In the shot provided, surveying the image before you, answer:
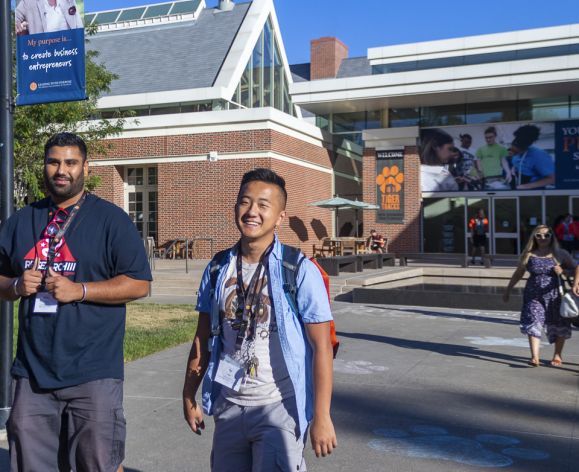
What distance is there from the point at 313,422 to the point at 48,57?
4.00m

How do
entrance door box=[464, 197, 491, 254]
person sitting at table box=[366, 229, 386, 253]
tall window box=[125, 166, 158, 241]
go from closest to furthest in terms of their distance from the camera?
1. person sitting at table box=[366, 229, 386, 253]
2. tall window box=[125, 166, 158, 241]
3. entrance door box=[464, 197, 491, 254]

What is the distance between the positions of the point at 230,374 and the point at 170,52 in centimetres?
2966

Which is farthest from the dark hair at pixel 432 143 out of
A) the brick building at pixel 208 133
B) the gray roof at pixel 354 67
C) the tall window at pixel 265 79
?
the gray roof at pixel 354 67

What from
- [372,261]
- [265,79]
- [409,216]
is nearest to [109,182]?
[265,79]

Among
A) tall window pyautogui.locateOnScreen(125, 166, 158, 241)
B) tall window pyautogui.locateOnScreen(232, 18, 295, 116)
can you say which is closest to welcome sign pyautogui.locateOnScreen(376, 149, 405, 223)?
tall window pyautogui.locateOnScreen(232, 18, 295, 116)

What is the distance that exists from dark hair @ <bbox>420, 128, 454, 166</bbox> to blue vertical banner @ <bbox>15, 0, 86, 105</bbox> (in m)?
22.9

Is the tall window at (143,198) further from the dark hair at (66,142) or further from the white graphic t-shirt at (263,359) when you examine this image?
the white graphic t-shirt at (263,359)

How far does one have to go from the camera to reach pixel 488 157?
86.4 ft

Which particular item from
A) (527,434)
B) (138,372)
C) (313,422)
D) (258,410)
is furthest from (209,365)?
A: (138,372)

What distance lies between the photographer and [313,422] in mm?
2631

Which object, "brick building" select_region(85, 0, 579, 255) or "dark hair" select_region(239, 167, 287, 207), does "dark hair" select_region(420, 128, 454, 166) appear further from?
"dark hair" select_region(239, 167, 287, 207)

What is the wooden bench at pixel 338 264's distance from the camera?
17.0 metres

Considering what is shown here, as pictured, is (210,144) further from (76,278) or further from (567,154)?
(76,278)

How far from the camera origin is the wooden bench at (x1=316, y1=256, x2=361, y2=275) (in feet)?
55.9
